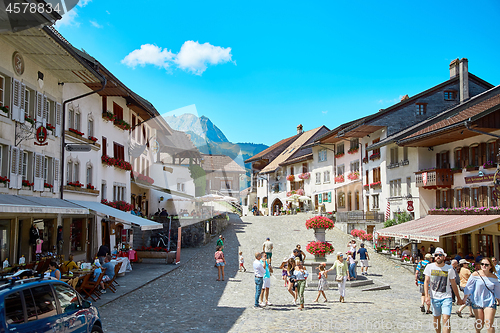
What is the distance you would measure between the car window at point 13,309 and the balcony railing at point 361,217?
32591 mm

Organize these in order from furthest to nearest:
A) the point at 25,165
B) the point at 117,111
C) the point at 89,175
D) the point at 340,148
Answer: the point at 340,148
the point at 117,111
the point at 89,175
the point at 25,165

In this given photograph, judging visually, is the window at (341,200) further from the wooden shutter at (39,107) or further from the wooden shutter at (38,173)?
the wooden shutter at (39,107)

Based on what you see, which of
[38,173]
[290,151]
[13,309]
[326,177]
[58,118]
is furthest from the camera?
[290,151]

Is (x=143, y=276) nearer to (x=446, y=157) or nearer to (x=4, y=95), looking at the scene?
(x=4, y=95)

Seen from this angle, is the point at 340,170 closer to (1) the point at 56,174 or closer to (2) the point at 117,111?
(2) the point at 117,111

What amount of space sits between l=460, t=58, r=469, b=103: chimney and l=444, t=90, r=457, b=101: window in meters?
0.66

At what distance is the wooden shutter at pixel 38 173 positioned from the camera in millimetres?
17453

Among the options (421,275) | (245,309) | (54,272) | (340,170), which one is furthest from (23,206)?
(340,170)

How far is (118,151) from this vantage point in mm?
28281

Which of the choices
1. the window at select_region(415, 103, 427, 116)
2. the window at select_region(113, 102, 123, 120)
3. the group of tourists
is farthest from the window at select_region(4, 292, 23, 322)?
the window at select_region(415, 103, 427, 116)

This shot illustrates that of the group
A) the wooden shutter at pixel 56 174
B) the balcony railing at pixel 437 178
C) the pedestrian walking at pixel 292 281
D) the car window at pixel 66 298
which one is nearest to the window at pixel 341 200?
the balcony railing at pixel 437 178

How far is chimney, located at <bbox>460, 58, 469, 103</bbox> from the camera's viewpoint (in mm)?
35781

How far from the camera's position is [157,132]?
43031mm

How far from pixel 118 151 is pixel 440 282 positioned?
23.0 meters
